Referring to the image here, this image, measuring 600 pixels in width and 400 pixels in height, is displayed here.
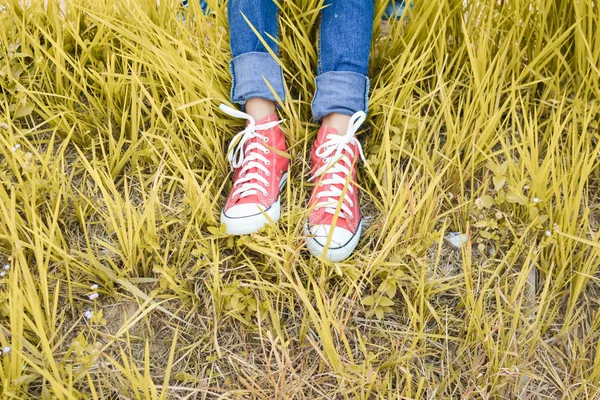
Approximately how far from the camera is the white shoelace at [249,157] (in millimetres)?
1207

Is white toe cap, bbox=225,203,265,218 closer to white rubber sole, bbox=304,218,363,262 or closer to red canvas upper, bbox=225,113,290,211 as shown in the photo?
red canvas upper, bbox=225,113,290,211

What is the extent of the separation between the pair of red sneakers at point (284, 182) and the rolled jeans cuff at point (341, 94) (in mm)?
34

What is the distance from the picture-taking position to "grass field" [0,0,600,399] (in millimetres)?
1025

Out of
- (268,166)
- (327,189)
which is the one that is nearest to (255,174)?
(268,166)

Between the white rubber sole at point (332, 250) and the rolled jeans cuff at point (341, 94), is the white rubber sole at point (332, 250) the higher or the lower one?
the lower one

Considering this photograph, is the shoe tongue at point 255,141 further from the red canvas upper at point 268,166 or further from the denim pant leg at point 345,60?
the denim pant leg at point 345,60

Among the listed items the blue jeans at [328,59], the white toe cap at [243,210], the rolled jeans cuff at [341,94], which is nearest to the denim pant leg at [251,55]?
the blue jeans at [328,59]

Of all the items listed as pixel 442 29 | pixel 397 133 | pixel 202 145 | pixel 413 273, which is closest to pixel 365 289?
pixel 413 273

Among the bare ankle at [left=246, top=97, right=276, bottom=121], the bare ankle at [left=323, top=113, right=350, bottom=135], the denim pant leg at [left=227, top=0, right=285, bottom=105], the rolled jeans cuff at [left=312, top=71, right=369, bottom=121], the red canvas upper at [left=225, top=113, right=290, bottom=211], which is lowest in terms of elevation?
the red canvas upper at [left=225, top=113, right=290, bottom=211]

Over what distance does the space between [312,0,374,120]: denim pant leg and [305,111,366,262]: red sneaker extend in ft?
0.14

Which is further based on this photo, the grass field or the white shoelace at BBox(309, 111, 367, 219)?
the white shoelace at BBox(309, 111, 367, 219)

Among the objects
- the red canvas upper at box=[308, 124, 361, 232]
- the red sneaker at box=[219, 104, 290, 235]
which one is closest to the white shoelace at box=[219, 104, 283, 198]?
the red sneaker at box=[219, 104, 290, 235]

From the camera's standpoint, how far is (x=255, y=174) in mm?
1219

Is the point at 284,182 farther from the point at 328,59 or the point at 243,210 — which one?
the point at 328,59
